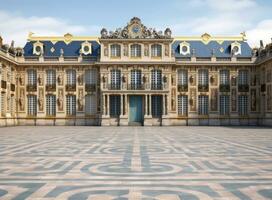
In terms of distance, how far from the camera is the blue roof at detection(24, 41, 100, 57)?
2403 inches

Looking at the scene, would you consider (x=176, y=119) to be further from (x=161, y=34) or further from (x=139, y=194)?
(x=139, y=194)

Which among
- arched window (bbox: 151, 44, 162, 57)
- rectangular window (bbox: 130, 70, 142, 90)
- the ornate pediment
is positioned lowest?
rectangular window (bbox: 130, 70, 142, 90)

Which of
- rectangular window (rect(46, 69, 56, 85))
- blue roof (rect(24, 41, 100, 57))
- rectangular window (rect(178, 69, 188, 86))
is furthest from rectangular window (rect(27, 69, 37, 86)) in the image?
rectangular window (rect(178, 69, 188, 86))

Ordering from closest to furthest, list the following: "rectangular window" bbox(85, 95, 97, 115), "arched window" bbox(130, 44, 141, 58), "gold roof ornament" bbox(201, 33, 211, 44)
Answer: "arched window" bbox(130, 44, 141, 58) < "rectangular window" bbox(85, 95, 97, 115) < "gold roof ornament" bbox(201, 33, 211, 44)

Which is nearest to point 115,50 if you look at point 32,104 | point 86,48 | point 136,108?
point 86,48

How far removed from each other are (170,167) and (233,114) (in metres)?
46.6

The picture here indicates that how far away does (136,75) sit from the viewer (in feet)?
189

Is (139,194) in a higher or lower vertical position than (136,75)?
lower

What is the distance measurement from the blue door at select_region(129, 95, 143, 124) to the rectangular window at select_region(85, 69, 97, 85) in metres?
5.94

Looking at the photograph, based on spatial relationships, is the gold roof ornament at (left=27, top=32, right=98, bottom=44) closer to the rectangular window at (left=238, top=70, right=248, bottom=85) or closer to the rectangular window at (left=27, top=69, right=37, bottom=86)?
the rectangular window at (left=27, top=69, right=37, bottom=86)

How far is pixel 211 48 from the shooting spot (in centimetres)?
6184

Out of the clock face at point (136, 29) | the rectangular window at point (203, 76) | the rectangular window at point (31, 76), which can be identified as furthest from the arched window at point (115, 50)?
the rectangular window at point (203, 76)

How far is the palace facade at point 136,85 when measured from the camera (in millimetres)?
57062

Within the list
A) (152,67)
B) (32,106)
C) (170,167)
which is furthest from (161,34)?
(170,167)
